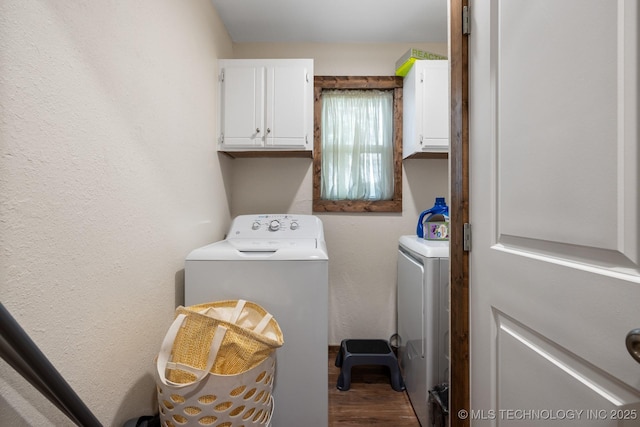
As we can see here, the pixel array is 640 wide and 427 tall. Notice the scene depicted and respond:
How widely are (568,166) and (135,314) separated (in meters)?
1.42

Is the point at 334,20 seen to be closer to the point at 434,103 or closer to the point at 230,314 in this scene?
the point at 434,103

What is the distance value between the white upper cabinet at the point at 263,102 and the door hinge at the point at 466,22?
1.19 m

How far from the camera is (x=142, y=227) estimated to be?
118cm

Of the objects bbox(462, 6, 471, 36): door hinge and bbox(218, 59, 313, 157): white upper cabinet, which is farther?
bbox(218, 59, 313, 157): white upper cabinet

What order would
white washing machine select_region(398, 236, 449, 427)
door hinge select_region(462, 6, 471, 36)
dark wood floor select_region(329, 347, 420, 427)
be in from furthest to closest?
dark wood floor select_region(329, 347, 420, 427)
white washing machine select_region(398, 236, 449, 427)
door hinge select_region(462, 6, 471, 36)

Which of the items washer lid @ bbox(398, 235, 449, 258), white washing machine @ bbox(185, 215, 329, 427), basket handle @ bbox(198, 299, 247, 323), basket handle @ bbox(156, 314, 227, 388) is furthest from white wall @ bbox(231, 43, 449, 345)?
basket handle @ bbox(156, 314, 227, 388)

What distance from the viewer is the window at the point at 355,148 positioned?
2.53 metres

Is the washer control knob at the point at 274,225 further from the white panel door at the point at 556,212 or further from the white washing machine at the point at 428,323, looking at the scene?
the white panel door at the point at 556,212

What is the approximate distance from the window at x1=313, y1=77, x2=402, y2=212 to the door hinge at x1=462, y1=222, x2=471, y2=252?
1.38 meters

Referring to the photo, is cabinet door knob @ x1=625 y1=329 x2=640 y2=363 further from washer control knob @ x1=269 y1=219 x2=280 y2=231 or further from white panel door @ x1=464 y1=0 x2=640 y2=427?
washer control knob @ x1=269 y1=219 x2=280 y2=231

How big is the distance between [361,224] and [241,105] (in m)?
1.30

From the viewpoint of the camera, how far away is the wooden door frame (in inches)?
44.9

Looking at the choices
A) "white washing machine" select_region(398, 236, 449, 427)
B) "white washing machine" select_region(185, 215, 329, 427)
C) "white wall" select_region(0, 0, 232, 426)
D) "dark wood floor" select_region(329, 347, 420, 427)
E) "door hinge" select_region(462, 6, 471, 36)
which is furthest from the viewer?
"dark wood floor" select_region(329, 347, 420, 427)

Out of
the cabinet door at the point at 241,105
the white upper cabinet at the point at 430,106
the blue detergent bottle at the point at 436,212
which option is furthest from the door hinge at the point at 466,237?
the cabinet door at the point at 241,105
